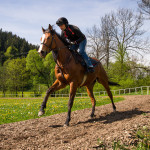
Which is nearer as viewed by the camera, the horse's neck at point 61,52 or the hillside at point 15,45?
the horse's neck at point 61,52

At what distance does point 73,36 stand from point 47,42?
4.18 ft

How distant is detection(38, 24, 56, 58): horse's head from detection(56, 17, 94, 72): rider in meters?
0.49

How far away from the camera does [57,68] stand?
5785 millimetres

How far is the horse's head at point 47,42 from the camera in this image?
16.3 feet

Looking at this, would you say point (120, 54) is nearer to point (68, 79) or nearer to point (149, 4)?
point (149, 4)

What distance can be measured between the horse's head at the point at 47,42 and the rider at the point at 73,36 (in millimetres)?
489

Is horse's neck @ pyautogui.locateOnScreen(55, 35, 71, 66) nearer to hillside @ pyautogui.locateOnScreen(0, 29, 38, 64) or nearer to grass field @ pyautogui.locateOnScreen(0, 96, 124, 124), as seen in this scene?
grass field @ pyautogui.locateOnScreen(0, 96, 124, 124)

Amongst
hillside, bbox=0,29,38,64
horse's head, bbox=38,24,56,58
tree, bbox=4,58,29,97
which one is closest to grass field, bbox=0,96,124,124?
horse's head, bbox=38,24,56,58

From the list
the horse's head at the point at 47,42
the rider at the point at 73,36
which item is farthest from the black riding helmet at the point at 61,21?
the horse's head at the point at 47,42

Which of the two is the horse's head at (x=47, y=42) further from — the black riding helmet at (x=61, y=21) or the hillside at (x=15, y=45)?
the hillside at (x=15, y=45)

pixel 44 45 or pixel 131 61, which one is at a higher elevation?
pixel 131 61

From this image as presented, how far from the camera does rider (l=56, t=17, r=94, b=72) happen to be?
5633 mm

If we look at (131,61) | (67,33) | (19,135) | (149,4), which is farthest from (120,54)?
(19,135)

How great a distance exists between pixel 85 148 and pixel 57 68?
10.5 feet
